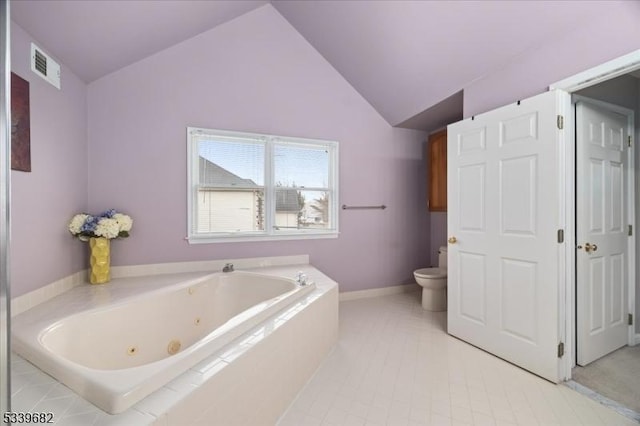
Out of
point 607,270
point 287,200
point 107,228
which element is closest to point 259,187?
point 287,200

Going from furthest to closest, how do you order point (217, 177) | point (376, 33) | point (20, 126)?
point (217, 177) → point (376, 33) → point (20, 126)

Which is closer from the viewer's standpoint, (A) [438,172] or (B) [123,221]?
(B) [123,221]

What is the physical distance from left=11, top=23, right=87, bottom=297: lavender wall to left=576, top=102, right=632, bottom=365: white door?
11.2 ft

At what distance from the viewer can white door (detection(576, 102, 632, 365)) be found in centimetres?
202

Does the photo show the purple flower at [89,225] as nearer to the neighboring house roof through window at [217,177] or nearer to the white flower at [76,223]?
the white flower at [76,223]

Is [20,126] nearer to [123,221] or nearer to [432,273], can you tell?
[123,221]

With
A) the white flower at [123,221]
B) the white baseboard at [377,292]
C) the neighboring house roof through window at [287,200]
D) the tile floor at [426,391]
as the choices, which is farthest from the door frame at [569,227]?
the white flower at [123,221]

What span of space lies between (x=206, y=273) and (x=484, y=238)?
92.3 inches

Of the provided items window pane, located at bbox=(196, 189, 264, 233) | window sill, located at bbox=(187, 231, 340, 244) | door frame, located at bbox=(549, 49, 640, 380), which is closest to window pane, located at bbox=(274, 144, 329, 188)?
window pane, located at bbox=(196, 189, 264, 233)

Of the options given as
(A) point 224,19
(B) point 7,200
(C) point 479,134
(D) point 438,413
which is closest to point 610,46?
(C) point 479,134

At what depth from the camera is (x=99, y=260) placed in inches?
90.0

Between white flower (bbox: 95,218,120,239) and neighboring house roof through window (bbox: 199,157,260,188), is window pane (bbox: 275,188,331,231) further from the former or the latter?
white flower (bbox: 95,218,120,239)

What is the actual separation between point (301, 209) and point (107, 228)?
1.76 meters

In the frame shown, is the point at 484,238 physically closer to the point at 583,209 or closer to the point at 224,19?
the point at 583,209
